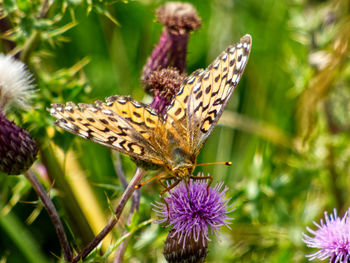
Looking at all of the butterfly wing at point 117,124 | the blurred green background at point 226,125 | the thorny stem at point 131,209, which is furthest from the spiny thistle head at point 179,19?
the thorny stem at point 131,209

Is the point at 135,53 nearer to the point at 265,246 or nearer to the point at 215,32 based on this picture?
the point at 215,32

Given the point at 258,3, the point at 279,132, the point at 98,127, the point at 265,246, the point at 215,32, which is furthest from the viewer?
the point at 258,3

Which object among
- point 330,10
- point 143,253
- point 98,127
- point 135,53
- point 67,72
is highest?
point 330,10

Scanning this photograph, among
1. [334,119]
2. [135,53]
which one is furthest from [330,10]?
[135,53]

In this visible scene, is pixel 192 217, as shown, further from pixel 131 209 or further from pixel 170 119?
pixel 170 119

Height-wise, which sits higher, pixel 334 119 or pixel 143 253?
pixel 334 119

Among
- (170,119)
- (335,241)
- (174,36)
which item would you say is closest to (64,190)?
(170,119)
